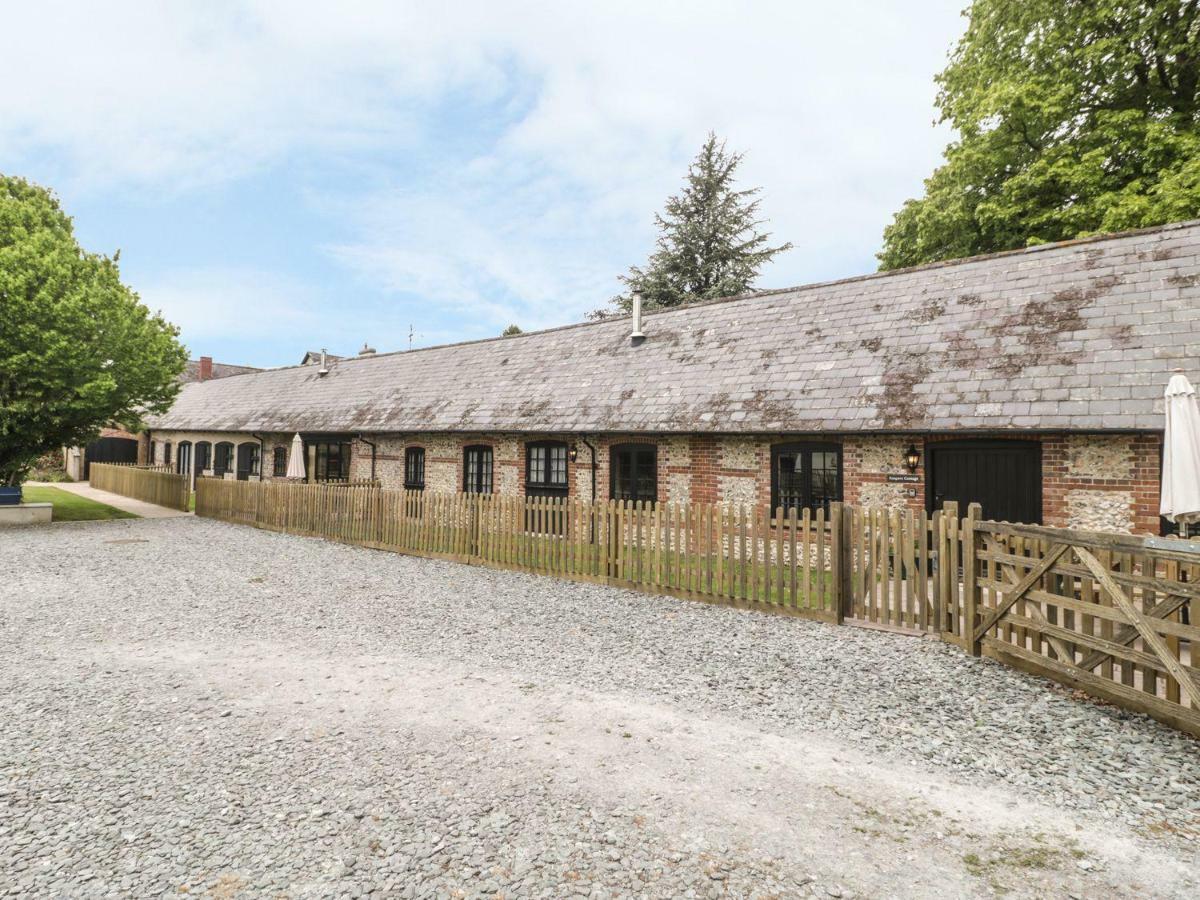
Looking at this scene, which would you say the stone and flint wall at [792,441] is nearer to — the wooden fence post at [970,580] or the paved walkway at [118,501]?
→ the wooden fence post at [970,580]

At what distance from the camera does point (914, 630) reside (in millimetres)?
7387

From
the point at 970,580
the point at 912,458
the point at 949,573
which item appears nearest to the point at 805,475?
the point at 912,458

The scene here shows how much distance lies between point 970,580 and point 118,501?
2757 cm

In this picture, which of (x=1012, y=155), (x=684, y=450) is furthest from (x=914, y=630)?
(x=1012, y=155)

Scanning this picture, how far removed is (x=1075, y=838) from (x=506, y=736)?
11.4 ft

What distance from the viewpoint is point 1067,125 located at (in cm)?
1944

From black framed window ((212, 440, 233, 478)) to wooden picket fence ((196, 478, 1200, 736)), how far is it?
48.1ft

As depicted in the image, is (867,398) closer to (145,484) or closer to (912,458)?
(912,458)

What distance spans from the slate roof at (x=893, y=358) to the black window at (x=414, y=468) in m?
0.84

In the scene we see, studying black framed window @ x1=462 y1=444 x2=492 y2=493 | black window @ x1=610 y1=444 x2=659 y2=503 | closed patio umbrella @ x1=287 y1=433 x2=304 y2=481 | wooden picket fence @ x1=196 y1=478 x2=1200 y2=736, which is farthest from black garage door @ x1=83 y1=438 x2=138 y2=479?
black window @ x1=610 y1=444 x2=659 y2=503

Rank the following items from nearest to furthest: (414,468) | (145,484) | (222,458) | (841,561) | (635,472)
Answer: (841,561)
(635,472)
(414,468)
(145,484)
(222,458)

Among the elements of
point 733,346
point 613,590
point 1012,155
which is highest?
point 1012,155

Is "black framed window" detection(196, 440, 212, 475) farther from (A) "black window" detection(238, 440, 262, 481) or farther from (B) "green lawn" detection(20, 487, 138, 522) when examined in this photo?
(B) "green lawn" detection(20, 487, 138, 522)

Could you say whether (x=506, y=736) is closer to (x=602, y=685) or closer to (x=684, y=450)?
(x=602, y=685)
